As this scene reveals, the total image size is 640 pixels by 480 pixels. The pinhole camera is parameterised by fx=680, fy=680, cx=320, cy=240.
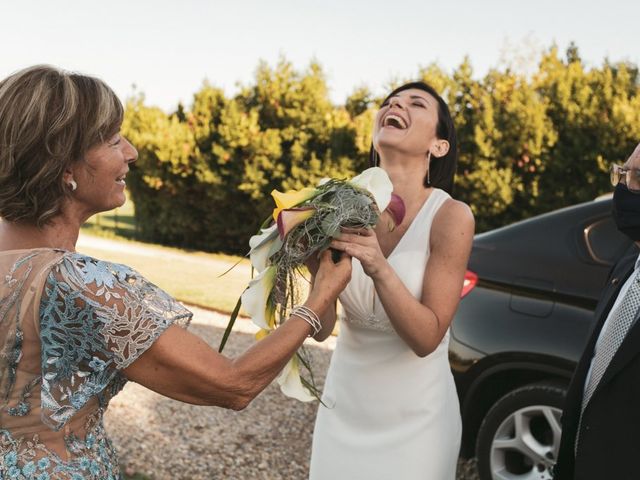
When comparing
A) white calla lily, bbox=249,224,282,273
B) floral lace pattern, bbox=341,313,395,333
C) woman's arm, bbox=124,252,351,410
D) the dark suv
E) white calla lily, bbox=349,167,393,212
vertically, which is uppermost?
white calla lily, bbox=349,167,393,212

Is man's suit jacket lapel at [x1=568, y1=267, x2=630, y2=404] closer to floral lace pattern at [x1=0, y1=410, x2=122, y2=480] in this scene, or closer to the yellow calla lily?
the yellow calla lily

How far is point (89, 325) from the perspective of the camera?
157cm

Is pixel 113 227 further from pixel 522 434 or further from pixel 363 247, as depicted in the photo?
pixel 363 247

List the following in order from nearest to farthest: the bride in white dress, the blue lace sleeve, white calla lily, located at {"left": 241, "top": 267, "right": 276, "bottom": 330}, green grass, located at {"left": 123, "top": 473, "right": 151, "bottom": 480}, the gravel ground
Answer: the blue lace sleeve → white calla lily, located at {"left": 241, "top": 267, "right": 276, "bottom": 330} → the bride in white dress → green grass, located at {"left": 123, "top": 473, "right": 151, "bottom": 480} → the gravel ground

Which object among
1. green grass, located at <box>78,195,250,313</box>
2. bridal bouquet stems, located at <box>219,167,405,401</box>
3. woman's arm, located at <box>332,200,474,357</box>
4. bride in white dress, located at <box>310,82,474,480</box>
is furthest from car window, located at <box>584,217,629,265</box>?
green grass, located at <box>78,195,250,313</box>

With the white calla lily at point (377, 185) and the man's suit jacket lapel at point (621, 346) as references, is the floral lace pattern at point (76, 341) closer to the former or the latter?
the white calla lily at point (377, 185)

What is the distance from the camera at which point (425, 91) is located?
263 cm

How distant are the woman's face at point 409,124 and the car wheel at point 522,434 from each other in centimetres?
181

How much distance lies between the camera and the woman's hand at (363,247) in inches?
79.3

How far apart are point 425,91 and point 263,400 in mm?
3764

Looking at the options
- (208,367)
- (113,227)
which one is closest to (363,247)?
(208,367)

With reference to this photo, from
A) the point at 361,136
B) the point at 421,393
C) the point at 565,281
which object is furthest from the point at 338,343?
the point at 361,136

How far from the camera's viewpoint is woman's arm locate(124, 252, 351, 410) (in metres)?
1.63

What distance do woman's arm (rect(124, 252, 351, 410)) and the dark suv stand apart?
229cm
